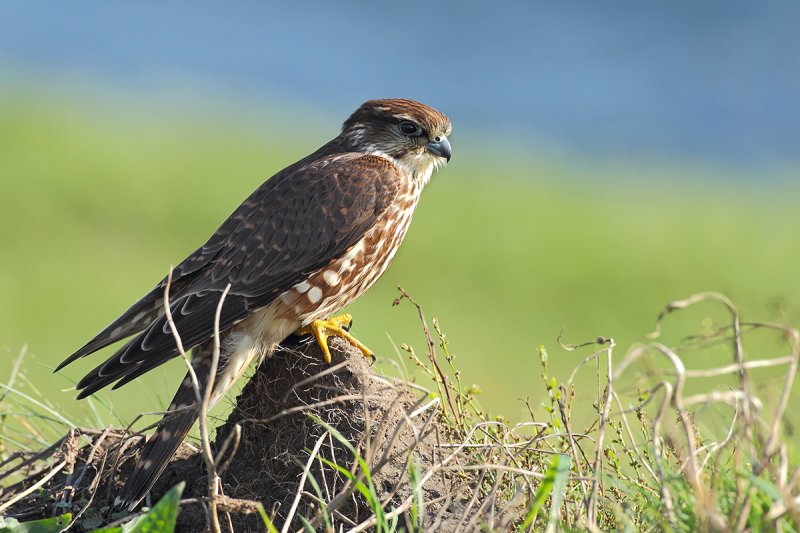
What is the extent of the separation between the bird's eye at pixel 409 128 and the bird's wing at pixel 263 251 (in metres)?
0.29

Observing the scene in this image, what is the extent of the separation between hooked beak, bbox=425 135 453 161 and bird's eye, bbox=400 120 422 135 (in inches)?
2.9

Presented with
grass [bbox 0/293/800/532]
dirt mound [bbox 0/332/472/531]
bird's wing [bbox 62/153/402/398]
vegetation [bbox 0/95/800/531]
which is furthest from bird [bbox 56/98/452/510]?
vegetation [bbox 0/95/800/531]

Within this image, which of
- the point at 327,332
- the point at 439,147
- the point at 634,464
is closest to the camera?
the point at 634,464

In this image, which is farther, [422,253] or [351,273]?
[422,253]

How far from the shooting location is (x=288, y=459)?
10.00 feet

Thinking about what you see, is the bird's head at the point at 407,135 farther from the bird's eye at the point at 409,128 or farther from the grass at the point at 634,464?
the grass at the point at 634,464

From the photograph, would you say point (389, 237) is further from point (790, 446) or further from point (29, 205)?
point (29, 205)

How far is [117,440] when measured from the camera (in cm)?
335

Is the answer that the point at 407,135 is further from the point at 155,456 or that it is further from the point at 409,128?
the point at 155,456

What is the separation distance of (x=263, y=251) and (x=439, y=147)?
0.98 meters

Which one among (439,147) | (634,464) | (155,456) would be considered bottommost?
(155,456)

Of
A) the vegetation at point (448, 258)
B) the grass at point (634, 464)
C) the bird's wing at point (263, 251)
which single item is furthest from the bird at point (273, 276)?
the vegetation at point (448, 258)

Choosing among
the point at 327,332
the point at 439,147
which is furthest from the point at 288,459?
the point at 439,147

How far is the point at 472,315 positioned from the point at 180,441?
9.18 metres
